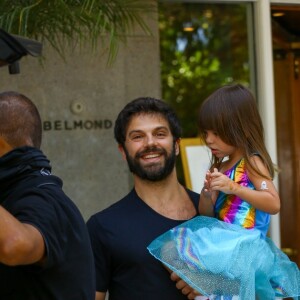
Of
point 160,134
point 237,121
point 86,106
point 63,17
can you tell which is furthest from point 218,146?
point 86,106

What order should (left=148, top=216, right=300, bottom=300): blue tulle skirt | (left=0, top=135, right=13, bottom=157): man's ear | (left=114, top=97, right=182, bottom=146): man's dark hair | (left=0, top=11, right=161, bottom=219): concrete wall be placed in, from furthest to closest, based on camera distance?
1. (left=0, top=11, right=161, bottom=219): concrete wall
2. (left=114, top=97, right=182, bottom=146): man's dark hair
3. (left=148, top=216, right=300, bottom=300): blue tulle skirt
4. (left=0, top=135, right=13, bottom=157): man's ear

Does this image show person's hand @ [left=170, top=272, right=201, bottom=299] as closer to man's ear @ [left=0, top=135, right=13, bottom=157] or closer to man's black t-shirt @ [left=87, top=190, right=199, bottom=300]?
man's black t-shirt @ [left=87, top=190, right=199, bottom=300]

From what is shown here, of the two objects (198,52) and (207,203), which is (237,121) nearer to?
(207,203)

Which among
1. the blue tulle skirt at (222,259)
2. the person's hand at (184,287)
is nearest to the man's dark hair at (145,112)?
the blue tulle skirt at (222,259)

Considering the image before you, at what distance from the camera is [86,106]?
495 centimetres

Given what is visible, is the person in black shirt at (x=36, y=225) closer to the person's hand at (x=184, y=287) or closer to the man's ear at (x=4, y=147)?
the man's ear at (x=4, y=147)

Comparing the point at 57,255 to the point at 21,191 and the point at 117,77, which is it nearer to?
the point at 21,191

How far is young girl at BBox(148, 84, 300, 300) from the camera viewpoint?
3061mm

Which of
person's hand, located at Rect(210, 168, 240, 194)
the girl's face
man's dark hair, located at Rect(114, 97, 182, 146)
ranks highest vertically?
man's dark hair, located at Rect(114, 97, 182, 146)

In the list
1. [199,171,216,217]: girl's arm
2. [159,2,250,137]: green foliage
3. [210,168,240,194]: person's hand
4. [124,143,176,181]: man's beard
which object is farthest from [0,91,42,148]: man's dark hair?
[159,2,250,137]: green foliage

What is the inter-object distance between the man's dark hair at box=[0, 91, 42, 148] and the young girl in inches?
32.4

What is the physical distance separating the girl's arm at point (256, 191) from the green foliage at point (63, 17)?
1.11 meters

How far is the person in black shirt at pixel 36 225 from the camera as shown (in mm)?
2242

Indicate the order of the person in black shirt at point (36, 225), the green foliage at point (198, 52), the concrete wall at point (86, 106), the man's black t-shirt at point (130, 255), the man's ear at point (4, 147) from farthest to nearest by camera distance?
the green foliage at point (198, 52) < the concrete wall at point (86, 106) < the man's black t-shirt at point (130, 255) < the man's ear at point (4, 147) < the person in black shirt at point (36, 225)
